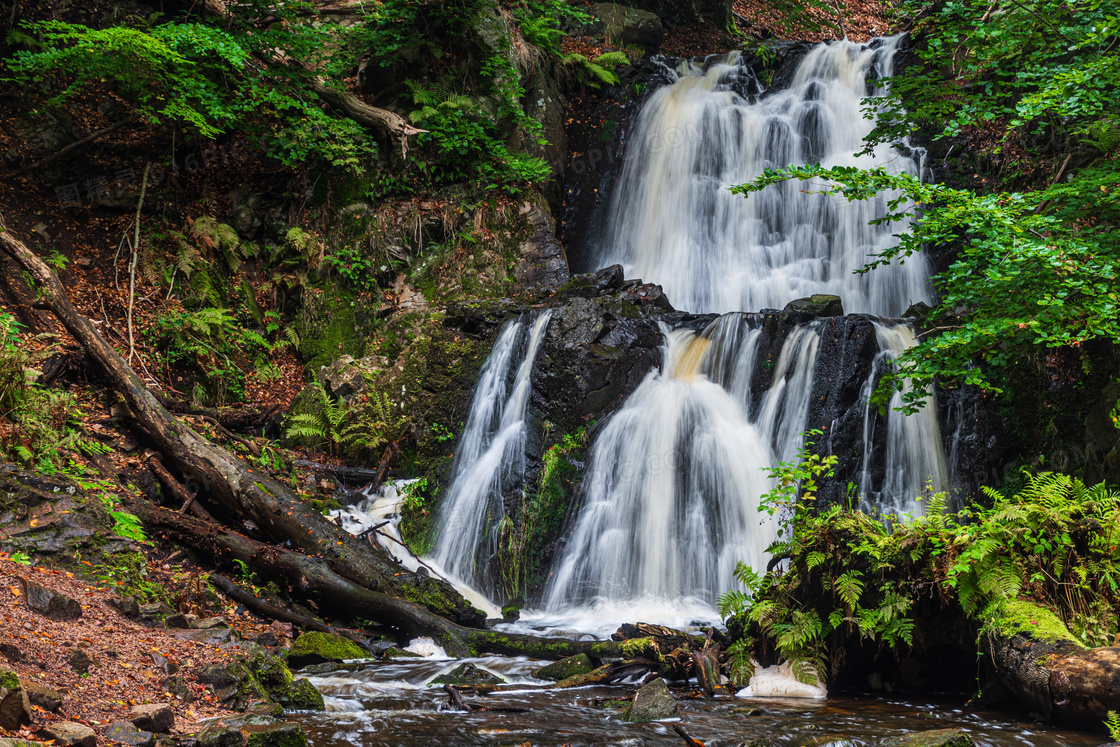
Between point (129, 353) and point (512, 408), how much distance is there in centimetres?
531

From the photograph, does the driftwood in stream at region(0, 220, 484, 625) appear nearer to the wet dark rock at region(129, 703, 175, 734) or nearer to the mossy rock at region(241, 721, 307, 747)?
the mossy rock at region(241, 721, 307, 747)

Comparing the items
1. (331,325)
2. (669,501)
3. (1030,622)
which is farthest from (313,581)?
(331,325)

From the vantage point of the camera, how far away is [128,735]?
314 centimetres

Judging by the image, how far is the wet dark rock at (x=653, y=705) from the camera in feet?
15.2

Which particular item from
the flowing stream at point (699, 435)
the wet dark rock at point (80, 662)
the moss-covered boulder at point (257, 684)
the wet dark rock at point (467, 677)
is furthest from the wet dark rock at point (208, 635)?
the wet dark rock at point (467, 677)

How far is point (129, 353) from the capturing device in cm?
955

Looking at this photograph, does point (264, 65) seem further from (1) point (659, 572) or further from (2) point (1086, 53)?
(2) point (1086, 53)

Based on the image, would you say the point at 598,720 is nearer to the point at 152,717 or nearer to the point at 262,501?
the point at 152,717

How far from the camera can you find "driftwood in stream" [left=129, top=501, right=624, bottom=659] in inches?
257

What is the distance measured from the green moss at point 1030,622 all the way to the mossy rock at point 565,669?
300cm

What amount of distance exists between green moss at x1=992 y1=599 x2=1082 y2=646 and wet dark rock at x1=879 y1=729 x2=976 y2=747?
3.10 feet

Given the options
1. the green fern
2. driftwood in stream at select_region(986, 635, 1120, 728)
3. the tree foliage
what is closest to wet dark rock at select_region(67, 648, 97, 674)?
the green fern

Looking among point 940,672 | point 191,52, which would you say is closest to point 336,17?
point 191,52

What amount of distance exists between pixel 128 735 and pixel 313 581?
11.9ft
